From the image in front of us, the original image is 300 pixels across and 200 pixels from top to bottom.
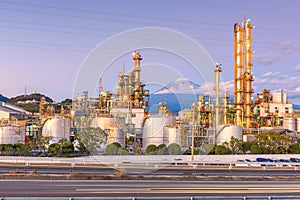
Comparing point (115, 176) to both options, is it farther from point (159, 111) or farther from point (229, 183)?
point (159, 111)

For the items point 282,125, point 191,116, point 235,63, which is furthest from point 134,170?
point 282,125

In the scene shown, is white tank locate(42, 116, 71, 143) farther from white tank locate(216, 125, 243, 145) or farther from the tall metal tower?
the tall metal tower

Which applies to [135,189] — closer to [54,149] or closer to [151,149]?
[151,149]

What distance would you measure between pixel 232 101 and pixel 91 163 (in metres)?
39.2

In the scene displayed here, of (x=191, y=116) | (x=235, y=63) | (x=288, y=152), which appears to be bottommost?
(x=288, y=152)

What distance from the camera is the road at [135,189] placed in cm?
1565

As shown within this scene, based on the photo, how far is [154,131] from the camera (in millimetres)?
42969

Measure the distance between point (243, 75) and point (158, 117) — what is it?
934 inches

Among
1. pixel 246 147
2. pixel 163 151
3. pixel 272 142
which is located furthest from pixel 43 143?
pixel 272 142

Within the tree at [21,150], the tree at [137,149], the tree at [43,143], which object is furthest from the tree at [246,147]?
the tree at [21,150]

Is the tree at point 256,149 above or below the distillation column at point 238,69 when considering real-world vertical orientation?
below

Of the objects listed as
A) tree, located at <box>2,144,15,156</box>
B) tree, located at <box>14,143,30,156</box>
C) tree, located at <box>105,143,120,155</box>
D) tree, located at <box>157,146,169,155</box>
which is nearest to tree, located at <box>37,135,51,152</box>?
tree, located at <box>14,143,30,156</box>

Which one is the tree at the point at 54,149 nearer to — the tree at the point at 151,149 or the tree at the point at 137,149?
the tree at the point at 137,149

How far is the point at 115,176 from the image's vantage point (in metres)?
22.0
